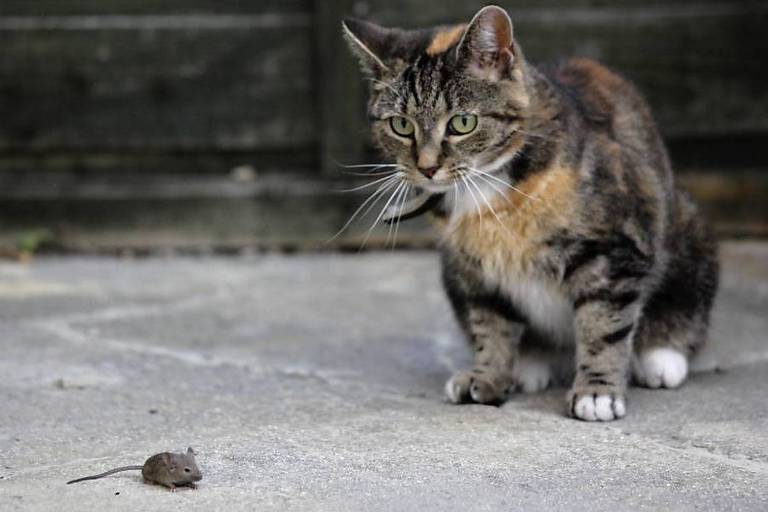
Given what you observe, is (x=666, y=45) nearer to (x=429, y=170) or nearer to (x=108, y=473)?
(x=429, y=170)

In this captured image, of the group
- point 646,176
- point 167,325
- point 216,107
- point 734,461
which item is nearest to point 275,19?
point 216,107

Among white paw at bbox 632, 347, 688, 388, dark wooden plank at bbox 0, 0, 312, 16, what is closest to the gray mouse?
white paw at bbox 632, 347, 688, 388

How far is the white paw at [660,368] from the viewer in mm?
3369

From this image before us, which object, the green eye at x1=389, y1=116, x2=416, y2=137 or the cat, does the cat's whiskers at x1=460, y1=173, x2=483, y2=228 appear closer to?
the cat

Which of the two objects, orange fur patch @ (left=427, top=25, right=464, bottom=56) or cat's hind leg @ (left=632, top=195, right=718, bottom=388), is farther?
cat's hind leg @ (left=632, top=195, right=718, bottom=388)

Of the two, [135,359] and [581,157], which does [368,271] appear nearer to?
[135,359]

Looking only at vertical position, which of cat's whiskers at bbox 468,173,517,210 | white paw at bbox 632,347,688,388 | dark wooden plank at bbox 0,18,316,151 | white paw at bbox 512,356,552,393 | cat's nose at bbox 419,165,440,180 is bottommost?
white paw at bbox 512,356,552,393

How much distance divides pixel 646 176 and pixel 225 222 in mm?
2655

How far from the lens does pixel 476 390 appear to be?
3.25 meters

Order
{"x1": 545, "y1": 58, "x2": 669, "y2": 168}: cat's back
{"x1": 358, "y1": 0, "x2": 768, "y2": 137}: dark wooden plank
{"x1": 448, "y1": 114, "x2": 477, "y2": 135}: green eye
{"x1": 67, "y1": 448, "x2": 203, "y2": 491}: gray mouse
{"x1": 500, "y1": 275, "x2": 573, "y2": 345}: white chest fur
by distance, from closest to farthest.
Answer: {"x1": 67, "y1": 448, "x2": 203, "y2": 491}: gray mouse < {"x1": 448, "y1": 114, "x2": 477, "y2": 135}: green eye < {"x1": 500, "y1": 275, "x2": 573, "y2": 345}: white chest fur < {"x1": 545, "y1": 58, "x2": 669, "y2": 168}: cat's back < {"x1": 358, "y1": 0, "x2": 768, "y2": 137}: dark wooden plank

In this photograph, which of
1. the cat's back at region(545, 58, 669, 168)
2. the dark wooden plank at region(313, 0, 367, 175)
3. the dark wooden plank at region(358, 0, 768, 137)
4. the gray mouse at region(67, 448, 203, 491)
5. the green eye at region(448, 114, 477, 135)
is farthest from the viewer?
the dark wooden plank at region(313, 0, 367, 175)

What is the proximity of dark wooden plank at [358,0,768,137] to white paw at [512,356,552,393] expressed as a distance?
219cm

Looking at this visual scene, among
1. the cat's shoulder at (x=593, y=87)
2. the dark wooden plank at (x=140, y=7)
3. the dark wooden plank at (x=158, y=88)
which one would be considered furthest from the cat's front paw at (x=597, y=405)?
the dark wooden plank at (x=140, y=7)

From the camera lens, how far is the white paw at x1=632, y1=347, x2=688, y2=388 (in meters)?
3.37
